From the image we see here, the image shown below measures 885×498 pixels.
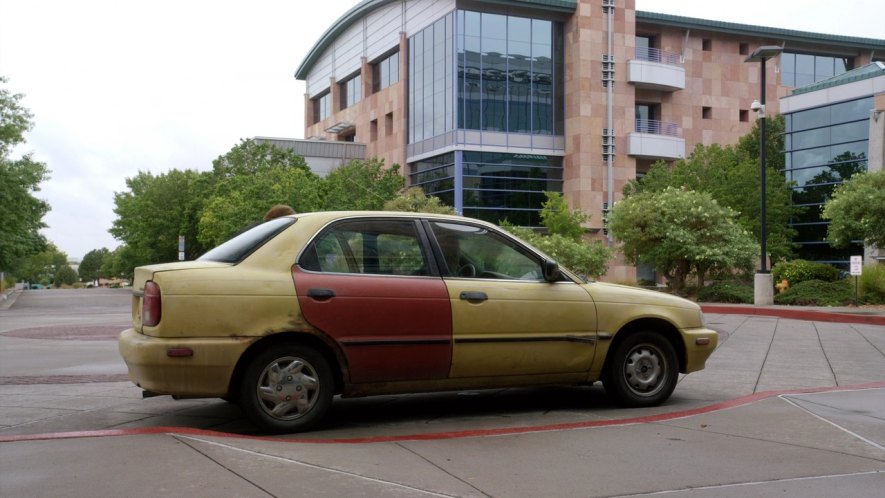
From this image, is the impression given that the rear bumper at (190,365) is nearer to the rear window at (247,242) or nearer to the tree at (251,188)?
the rear window at (247,242)

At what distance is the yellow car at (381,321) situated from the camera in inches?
236

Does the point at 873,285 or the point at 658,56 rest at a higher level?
the point at 658,56

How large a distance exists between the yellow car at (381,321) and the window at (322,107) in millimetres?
70552

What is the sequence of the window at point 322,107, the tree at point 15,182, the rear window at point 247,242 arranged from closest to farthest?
the rear window at point 247,242, the tree at point 15,182, the window at point 322,107

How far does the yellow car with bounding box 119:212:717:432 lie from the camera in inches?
236

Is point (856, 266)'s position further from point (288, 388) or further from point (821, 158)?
point (821, 158)

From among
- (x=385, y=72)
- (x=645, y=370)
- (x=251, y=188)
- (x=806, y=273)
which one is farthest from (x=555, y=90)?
(x=645, y=370)

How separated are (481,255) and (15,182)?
1496 inches

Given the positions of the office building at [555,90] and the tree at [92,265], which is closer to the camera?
the office building at [555,90]

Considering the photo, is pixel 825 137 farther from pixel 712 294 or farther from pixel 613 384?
pixel 613 384

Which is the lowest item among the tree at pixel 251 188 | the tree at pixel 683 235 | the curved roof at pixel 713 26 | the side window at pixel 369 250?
the side window at pixel 369 250

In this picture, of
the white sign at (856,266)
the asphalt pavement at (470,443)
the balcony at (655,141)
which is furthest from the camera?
the balcony at (655,141)

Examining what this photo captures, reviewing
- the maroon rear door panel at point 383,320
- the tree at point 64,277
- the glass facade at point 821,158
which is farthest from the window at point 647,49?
the tree at point 64,277

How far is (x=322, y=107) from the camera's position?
79812 mm
